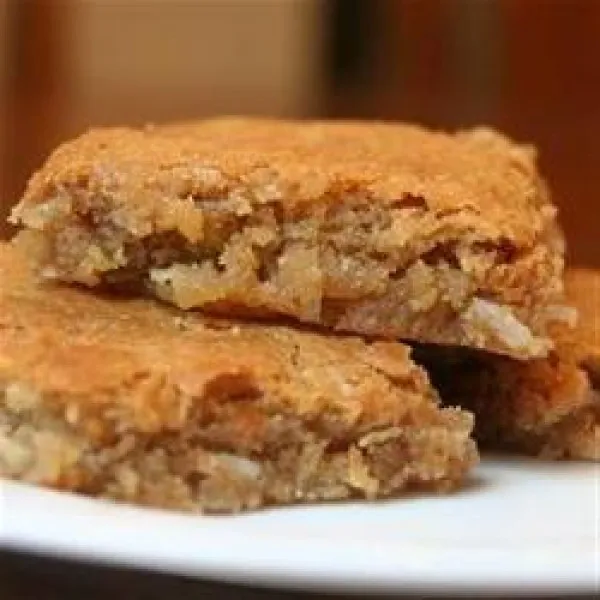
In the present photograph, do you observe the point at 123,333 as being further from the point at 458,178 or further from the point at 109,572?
the point at 458,178

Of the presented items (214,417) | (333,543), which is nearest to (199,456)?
(214,417)

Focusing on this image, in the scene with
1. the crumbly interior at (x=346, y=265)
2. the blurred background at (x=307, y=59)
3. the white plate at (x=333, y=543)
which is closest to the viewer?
the white plate at (x=333, y=543)

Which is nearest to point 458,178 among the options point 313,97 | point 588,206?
point 588,206

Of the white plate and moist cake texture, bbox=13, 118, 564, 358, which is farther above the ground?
moist cake texture, bbox=13, 118, 564, 358

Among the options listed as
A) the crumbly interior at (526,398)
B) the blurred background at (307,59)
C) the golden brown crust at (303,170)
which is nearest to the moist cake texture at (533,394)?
the crumbly interior at (526,398)

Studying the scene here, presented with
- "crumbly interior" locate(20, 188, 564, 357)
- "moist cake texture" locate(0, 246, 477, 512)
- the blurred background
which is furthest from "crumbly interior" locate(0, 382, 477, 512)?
the blurred background

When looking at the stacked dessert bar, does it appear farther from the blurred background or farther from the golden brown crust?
the blurred background

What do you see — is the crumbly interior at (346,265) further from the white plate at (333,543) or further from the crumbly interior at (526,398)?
the white plate at (333,543)
